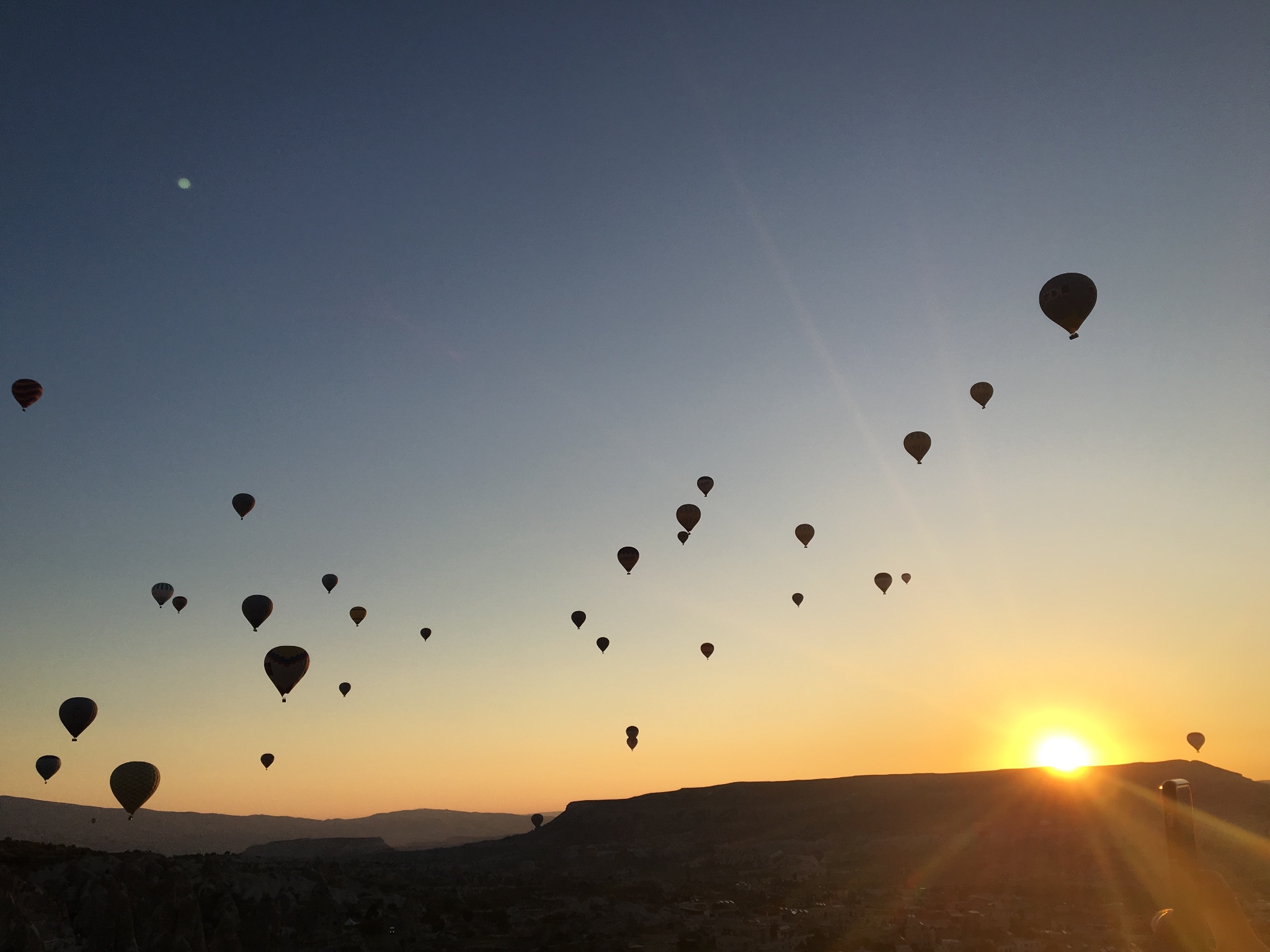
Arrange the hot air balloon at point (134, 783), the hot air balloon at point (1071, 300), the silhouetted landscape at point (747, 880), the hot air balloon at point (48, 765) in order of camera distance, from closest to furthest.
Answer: the hot air balloon at point (1071, 300), the silhouetted landscape at point (747, 880), the hot air balloon at point (134, 783), the hot air balloon at point (48, 765)

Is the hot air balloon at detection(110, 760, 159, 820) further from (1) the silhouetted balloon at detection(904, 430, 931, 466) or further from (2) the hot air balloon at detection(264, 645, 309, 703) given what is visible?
(1) the silhouetted balloon at detection(904, 430, 931, 466)

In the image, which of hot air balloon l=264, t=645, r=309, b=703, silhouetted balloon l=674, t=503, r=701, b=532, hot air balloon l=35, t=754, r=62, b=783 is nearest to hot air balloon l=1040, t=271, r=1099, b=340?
silhouetted balloon l=674, t=503, r=701, b=532

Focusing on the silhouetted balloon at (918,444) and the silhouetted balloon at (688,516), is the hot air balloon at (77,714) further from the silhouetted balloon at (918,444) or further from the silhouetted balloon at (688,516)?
the silhouetted balloon at (918,444)

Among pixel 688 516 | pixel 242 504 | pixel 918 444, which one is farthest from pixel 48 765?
pixel 918 444

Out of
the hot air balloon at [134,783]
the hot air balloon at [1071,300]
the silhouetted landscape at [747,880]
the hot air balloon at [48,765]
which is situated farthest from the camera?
the hot air balloon at [48,765]

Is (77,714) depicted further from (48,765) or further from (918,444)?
(918,444)

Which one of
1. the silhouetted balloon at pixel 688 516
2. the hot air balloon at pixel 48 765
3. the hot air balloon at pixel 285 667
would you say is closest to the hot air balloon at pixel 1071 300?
the silhouetted balloon at pixel 688 516
